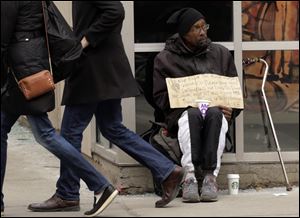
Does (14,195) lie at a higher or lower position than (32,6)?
lower

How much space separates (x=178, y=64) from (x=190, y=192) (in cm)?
108

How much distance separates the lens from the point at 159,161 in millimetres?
5516

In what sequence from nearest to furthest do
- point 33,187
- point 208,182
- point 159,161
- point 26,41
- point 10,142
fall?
point 26,41
point 159,161
point 208,182
point 33,187
point 10,142

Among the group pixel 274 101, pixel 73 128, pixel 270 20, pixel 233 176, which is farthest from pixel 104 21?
pixel 274 101

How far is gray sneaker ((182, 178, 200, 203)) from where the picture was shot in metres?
5.92

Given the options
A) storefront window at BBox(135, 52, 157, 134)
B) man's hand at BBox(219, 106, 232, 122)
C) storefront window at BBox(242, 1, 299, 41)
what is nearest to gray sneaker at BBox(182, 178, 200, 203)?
man's hand at BBox(219, 106, 232, 122)

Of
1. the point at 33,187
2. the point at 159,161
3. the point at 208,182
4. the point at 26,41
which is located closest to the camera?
the point at 26,41

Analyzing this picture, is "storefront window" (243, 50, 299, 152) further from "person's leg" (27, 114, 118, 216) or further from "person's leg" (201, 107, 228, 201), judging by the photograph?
"person's leg" (27, 114, 118, 216)

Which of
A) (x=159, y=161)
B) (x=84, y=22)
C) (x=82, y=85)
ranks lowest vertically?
(x=159, y=161)

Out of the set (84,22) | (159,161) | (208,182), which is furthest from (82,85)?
(208,182)

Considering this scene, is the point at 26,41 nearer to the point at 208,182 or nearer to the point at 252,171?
the point at 208,182

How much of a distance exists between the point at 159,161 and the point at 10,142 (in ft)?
11.2

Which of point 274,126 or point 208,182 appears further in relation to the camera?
point 274,126

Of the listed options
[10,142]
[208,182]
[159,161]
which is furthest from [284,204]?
[10,142]
